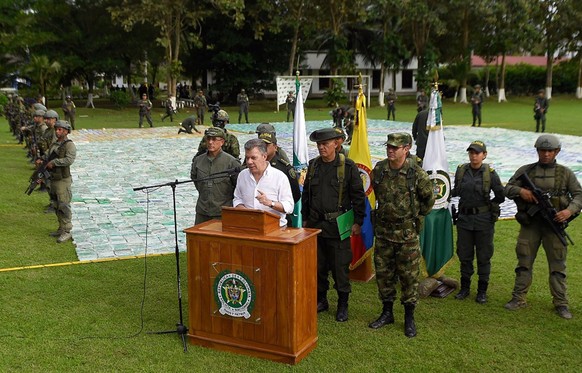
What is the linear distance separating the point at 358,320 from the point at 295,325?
1384 mm

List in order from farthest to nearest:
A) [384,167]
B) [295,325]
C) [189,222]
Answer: [189,222], [384,167], [295,325]

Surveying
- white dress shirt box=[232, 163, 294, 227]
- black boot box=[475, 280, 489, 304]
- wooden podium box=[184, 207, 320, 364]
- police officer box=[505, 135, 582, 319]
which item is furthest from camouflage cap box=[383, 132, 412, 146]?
black boot box=[475, 280, 489, 304]

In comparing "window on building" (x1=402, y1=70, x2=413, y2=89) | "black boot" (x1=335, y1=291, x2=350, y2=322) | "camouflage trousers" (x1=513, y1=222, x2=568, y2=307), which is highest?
"window on building" (x1=402, y1=70, x2=413, y2=89)

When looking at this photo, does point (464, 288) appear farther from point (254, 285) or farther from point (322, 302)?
point (254, 285)

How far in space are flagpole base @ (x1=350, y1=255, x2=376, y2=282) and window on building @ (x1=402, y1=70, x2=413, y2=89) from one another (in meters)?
57.3

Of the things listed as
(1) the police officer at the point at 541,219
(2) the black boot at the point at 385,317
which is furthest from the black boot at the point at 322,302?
(1) the police officer at the point at 541,219

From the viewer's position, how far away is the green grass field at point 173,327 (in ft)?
17.6

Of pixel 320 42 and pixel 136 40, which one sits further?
pixel 320 42

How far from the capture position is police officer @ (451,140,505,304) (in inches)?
271

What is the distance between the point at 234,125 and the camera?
31.5 metres

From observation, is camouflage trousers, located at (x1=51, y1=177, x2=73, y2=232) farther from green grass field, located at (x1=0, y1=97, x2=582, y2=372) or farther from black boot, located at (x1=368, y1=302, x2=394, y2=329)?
black boot, located at (x1=368, y1=302, x2=394, y2=329)

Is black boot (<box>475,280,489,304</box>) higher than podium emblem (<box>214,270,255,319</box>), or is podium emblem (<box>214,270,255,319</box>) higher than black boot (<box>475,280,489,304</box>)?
podium emblem (<box>214,270,255,319</box>)

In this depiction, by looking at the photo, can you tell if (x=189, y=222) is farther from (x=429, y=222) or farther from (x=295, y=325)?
(x=295, y=325)

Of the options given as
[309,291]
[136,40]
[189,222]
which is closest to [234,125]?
[136,40]
